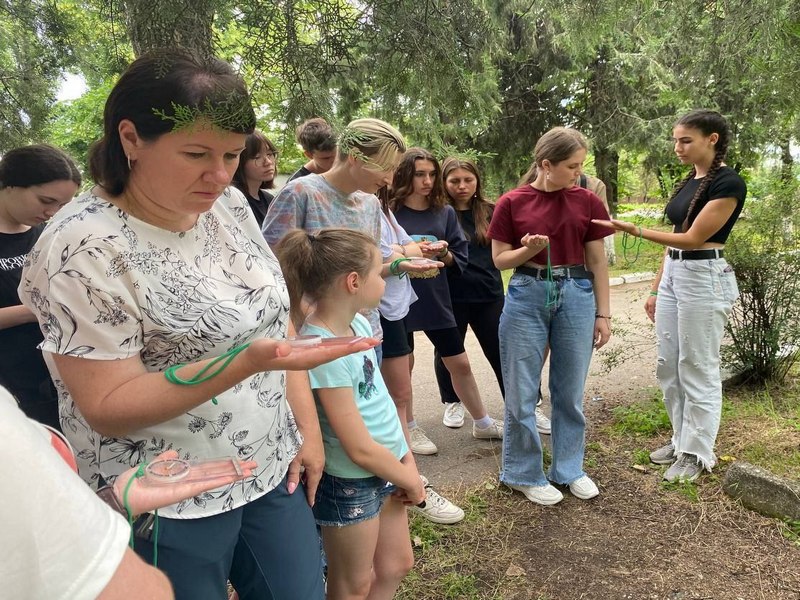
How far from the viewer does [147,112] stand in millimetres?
1108

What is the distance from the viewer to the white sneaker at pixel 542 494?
9.59 feet

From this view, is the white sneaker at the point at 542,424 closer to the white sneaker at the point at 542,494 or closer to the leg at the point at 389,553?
the white sneaker at the point at 542,494

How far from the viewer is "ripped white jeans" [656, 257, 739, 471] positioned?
2973 mm

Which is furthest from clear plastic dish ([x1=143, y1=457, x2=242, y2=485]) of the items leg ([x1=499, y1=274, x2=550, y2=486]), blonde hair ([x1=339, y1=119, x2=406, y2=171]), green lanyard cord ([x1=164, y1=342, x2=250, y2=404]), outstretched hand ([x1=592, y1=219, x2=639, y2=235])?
outstretched hand ([x1=592, y1=219, x2=639, y2=235])

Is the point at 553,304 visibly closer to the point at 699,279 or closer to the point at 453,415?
the point at 699,279

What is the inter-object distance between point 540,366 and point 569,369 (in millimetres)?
149

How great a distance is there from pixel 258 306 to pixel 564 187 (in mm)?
2048

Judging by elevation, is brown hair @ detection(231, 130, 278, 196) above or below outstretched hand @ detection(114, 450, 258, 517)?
above

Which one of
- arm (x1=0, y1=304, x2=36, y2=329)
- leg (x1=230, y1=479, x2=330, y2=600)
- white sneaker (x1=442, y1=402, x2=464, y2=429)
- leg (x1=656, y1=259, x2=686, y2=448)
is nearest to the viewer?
leg (x1=230, y1=479, x2=330, y2=600)

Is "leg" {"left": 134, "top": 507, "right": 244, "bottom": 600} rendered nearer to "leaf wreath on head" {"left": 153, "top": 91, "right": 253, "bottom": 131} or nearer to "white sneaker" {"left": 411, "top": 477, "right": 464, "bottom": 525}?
"leaf wreath on head" {"left": 153, "top": 91, "right": 253, "bottom": 131}

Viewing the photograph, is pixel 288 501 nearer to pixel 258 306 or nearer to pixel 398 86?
pixel 258 306

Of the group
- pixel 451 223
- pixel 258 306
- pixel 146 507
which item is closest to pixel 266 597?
pixel 146 507

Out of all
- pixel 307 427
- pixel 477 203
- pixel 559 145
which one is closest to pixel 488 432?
pixel 477 203

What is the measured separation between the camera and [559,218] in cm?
281
